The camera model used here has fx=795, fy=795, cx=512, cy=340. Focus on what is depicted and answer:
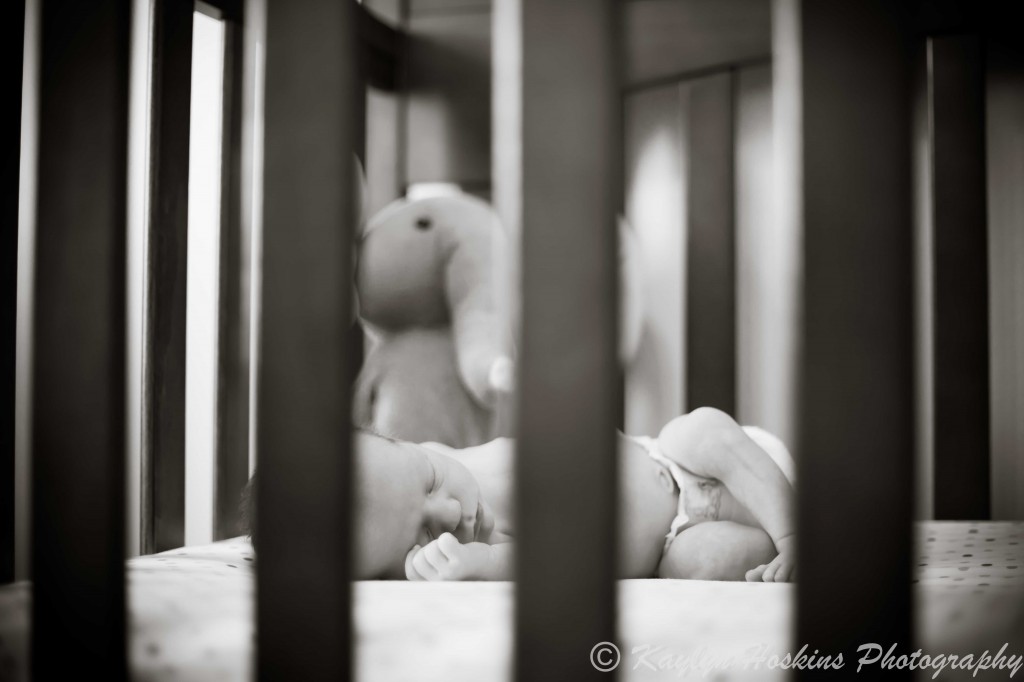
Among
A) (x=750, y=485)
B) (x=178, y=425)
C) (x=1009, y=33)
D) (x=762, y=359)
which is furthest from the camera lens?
A: (x=762, y=359)

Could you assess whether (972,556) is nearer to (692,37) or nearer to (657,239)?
(657,239)

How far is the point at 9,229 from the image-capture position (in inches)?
24.3

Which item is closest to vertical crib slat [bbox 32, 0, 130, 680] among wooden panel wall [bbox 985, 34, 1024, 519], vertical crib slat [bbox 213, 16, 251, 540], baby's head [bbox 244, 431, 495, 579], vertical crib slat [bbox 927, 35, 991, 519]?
baby's head [bbox 244, 431, 495, 579]

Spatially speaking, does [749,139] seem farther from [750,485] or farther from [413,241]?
[750,485]

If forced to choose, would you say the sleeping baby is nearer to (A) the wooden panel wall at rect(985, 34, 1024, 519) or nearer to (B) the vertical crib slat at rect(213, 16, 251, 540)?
(B) the vertical crib slat at rect(213, 16, 251, 540)

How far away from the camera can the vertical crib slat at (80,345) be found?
0.51 meters

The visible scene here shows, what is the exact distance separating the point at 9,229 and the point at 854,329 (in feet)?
2.00

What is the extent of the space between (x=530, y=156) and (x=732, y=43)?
1.45m

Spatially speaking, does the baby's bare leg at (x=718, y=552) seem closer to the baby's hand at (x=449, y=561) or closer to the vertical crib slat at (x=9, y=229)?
the baby's hand at (x=449, y=561)

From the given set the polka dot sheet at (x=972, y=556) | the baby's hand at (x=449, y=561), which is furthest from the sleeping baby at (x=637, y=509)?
the polka dot sheet at (x=972, y=556)

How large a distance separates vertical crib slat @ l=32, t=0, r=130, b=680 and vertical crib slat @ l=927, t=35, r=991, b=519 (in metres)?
1.26

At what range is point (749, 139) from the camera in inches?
68.8

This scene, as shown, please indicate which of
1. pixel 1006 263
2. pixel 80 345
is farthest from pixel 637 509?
pixel 1006 263

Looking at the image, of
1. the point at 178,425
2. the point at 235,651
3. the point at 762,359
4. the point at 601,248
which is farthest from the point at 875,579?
the point at 762,359
